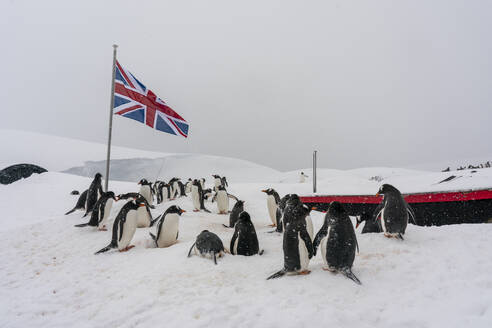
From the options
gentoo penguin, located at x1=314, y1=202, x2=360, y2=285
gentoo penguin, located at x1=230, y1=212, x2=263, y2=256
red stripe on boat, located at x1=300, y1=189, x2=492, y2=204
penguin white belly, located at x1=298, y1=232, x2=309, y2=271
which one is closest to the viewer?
gentoo penguin, located at x1=314, y1=202, x2=360, y2=285

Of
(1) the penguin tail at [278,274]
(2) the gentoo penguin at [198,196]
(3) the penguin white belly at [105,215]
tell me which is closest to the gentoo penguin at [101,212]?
(3) the penguin white belly at [105,215]

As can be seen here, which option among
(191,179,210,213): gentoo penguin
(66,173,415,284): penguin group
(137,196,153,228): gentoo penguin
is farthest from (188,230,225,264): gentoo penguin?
(191,179,210,213): gentoo penguin

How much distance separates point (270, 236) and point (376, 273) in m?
3.23

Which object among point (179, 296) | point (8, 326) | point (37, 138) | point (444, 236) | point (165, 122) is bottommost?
point (8, 326)

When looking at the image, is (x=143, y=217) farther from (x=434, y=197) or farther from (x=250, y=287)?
(x=434, y=197)

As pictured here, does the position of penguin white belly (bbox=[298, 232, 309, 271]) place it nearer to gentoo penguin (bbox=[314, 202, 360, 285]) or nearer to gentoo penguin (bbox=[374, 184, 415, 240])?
gentoo penguin (bbox=[314, 202, 360, 285])

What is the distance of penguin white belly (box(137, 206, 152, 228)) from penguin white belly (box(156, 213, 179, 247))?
1678mm

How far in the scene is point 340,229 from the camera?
3.89 metres

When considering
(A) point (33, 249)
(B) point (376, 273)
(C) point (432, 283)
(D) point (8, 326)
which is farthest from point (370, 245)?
(A) point (33, 249)

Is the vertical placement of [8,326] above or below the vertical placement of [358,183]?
below

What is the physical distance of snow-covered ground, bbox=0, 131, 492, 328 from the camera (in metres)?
2.95

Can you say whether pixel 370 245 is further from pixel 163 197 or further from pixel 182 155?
pixel 182 155

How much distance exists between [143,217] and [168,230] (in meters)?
1.80

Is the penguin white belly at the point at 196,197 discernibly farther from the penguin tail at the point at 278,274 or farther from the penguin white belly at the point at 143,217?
the penguin tail at the point at 278,274
